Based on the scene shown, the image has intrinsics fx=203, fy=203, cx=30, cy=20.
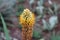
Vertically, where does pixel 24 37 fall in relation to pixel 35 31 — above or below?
above

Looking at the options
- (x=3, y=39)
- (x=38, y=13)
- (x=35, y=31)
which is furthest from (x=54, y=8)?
(x=3, y=39)

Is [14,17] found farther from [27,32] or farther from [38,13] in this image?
[27,32]

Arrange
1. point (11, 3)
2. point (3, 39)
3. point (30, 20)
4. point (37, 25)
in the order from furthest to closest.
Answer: point (11, 3)
point (37, 25)
point (3, 39)
point (30, 20)

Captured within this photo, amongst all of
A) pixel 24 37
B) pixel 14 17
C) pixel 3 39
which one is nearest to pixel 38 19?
pixel 14 17

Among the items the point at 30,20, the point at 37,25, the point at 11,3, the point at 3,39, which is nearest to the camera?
the point at 30,20

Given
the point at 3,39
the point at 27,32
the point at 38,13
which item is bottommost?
the point at 3,39

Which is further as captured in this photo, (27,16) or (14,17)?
(14,17)
